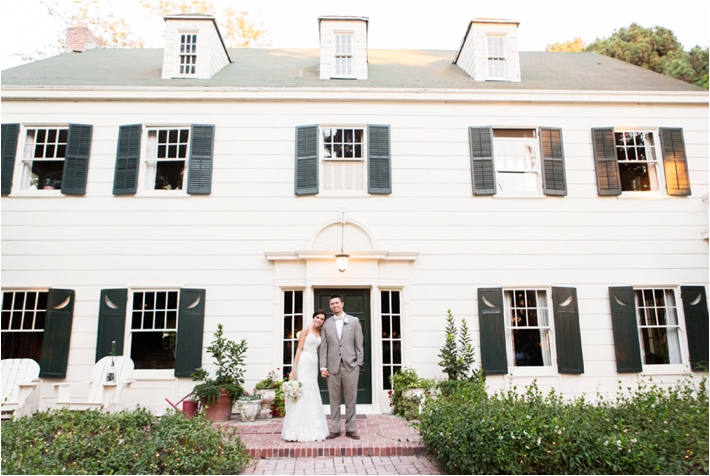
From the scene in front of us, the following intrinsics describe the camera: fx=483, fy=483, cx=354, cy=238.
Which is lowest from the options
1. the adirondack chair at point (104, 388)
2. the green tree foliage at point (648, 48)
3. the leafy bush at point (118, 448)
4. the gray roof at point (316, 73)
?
the leafy bush at point (118, 448)

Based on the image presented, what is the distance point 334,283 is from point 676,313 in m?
6.60

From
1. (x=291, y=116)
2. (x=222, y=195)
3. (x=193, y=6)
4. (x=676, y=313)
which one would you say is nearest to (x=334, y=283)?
(x=222, y=195)

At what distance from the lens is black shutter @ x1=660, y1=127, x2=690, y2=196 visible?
9.68 meters

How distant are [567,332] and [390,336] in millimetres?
3289

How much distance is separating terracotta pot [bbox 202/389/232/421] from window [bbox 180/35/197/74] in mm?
7077

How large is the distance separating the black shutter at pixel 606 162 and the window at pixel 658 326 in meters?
2.08

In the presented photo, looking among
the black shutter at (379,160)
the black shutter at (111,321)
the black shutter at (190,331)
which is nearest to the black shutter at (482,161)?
the black shutter at (379,160)

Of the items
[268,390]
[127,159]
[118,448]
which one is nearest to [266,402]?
[268,390]

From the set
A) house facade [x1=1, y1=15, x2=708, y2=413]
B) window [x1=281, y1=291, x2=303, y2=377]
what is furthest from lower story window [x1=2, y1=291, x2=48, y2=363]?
window [x1=281, y1=291, x2=303, y2=377]

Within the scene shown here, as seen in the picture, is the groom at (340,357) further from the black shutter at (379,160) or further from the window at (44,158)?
the window at (44,158)

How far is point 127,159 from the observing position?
31.4 ft

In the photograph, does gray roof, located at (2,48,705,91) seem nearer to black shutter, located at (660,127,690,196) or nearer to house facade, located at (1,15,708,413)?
house facade, located at (1,15,708,413)

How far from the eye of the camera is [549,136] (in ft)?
A: 32.2

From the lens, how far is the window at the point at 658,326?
9.20m
